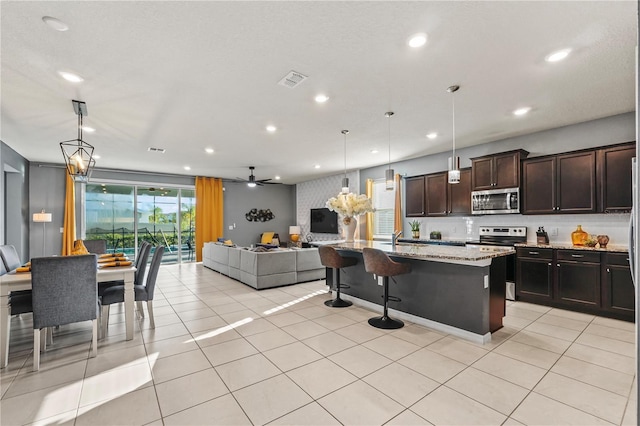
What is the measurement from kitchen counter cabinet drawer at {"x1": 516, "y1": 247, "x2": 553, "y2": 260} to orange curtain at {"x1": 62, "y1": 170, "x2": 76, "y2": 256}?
972cm

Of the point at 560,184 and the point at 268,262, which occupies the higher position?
the point at 560,184

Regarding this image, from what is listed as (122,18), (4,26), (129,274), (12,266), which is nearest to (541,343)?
(129,274)

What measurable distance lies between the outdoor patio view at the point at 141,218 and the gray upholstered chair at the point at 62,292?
247 inches

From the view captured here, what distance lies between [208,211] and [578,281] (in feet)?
29.6

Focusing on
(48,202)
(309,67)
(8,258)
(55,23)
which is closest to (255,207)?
(48,202)

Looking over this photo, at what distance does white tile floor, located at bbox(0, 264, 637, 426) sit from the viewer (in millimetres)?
1997

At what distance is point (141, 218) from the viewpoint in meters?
8.57

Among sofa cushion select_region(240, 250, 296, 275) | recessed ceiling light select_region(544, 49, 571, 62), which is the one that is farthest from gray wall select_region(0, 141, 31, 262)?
recessed ceiling light select_region(544, 49, 571, 62)

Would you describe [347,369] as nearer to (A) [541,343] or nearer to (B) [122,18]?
(A) [541,343]

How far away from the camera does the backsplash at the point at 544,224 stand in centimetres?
414

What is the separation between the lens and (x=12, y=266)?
3936mm

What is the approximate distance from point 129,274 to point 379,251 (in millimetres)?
2804

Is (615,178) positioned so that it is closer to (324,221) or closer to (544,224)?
(544,224)

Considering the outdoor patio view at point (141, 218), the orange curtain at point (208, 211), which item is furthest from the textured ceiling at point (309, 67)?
the orange curtain at point (208, 211)
